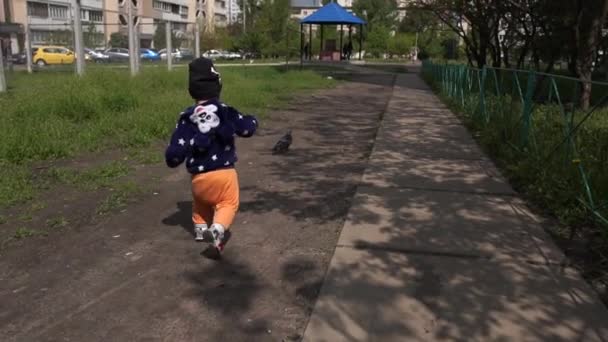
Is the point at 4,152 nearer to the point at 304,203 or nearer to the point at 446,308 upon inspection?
the point at 304,203

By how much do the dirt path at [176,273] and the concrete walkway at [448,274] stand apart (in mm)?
224

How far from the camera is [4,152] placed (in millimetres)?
6562

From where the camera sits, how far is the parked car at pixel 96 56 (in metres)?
16.0

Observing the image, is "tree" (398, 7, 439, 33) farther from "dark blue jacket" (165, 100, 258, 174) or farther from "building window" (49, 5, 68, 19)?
"building window" (49, 5, 68, 19)

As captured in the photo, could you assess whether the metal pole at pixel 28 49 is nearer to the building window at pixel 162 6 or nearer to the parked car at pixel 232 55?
the parked car at pixel 232 55

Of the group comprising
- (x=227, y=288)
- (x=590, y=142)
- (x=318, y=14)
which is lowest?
(x=227, y=288)

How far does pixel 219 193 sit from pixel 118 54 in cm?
1438

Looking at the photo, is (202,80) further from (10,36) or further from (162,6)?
(162,6)

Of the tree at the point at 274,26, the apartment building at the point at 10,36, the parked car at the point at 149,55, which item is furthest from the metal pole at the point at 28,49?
the tree at the point at 274,26

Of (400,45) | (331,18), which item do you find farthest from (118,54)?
(400,45)

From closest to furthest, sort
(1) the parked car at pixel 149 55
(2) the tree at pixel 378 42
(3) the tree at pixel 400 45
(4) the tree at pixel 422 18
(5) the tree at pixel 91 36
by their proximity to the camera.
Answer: (5) the tree at pixel 91 36 < (1) the parked car at pixel 149 55 < (4) the tree at pixel 422 18 < (2) the tree at pixel 378 42 < (3) the tree at pixel 400 45

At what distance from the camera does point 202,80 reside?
3.81 m

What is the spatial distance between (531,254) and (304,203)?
2.12 meters

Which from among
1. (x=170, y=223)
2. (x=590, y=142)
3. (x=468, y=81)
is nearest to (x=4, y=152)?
(x=170, y=223)
